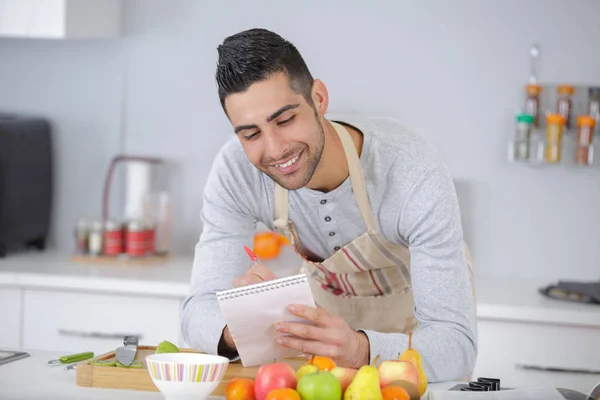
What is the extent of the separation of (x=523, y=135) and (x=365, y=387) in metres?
1.81

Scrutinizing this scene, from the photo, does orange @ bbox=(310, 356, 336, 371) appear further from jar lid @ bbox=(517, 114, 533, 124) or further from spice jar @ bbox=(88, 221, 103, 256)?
spice jar @ bbox=(88, 221, 103, 256)

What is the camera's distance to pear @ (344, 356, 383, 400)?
1.17 metres

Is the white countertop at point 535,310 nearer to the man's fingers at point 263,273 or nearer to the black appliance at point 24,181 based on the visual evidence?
the man's fingers at point 263,273

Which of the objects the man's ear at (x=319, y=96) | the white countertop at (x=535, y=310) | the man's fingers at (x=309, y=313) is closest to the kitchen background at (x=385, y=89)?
the white countertop at (x=535, y=310)

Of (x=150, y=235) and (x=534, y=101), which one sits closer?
(x=534, y=101)

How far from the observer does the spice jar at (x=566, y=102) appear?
2801 mm

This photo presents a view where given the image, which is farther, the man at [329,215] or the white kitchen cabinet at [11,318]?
the white kitchen cabinet at [11,318]

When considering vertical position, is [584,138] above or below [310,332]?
above

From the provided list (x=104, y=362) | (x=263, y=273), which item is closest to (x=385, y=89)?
(x=263, y=273)

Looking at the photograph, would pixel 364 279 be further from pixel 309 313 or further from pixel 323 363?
pixel 323 363

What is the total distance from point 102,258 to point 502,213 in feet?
4.32

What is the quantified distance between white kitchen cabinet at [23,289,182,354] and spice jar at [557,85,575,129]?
1.32 m

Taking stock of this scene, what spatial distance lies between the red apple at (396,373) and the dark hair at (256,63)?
591 mm

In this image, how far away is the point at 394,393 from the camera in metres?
1.18
